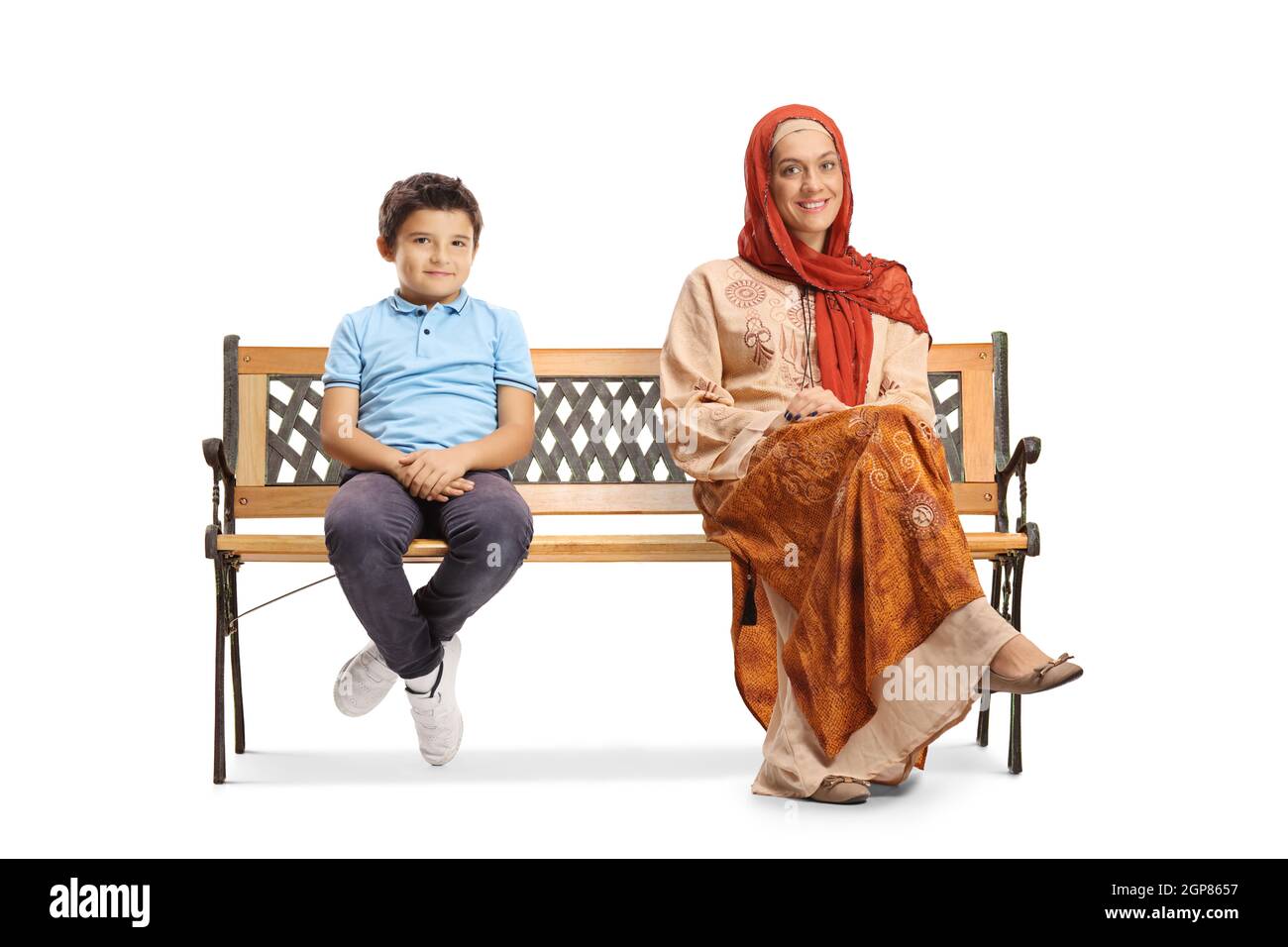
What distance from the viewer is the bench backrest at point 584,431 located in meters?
4.67

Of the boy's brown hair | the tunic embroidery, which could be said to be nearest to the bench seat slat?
the tunic embroidery

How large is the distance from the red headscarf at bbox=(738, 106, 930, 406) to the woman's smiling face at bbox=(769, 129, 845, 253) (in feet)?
0.09

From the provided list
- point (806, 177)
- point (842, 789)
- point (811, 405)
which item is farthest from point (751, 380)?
point (842, 789)

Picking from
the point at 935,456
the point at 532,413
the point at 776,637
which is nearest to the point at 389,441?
the point at 532,413

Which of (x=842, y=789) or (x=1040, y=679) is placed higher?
(x=1040, y=679)

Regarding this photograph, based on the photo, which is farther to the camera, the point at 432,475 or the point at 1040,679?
the point at 432,475

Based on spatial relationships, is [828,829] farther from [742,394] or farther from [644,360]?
[644,360]

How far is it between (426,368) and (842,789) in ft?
5.20

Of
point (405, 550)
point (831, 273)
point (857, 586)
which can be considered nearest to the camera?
point (857, 586)

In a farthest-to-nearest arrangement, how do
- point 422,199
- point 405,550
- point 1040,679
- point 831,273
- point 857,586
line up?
point 831,273 < point 422,199 < point 405,550 < point 857,586 < point 1040,679

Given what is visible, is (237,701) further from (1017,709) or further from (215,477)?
(1017,709)

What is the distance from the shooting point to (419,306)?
14.2ft

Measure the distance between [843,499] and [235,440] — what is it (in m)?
1.98

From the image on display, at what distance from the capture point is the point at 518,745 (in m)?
4.46
